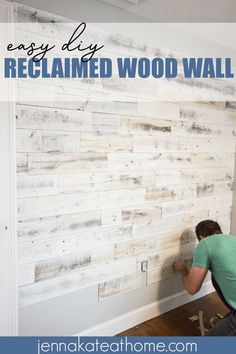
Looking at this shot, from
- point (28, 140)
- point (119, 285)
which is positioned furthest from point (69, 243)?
point (28, 140)

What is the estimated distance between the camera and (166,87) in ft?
7.27

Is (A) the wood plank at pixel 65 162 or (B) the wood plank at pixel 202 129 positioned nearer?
(A) the wood plank at pixel 65 162

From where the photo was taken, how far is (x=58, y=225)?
1775mm

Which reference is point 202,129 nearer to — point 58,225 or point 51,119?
point 51,119

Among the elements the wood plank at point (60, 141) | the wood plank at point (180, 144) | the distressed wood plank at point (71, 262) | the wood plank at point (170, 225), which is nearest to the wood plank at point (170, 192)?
the wood plank at point (170, 225)

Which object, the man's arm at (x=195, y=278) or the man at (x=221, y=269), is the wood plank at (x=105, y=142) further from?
the man's arm at (x=195, y=278)

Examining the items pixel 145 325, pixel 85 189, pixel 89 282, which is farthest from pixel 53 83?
pixel 145 325

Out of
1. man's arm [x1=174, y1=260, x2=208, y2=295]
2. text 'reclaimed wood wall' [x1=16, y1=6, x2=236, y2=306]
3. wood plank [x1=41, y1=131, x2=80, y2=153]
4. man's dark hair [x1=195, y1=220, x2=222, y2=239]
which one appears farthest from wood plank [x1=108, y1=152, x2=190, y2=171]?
man's arm [x1=174, y1=260, x2=208, y2=295]

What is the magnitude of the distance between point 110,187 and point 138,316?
107 centimetres

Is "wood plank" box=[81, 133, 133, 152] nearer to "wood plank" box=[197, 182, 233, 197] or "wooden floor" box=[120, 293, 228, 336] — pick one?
"wood plank" box=[197, 182, 233, 197]

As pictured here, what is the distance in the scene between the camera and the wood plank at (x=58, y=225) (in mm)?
1666

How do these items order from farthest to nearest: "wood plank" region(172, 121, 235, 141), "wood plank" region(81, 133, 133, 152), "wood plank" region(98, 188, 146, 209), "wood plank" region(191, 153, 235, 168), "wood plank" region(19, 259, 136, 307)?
"wood plank" region(191, 153, 235, 168), "wood plank" region(172, 121, 235, 141), "wood plank" region(98, 188, 146, 209), "wood plank" region(81, 133, 133, 152), "wood plank" region(19, 259, 136, 307)

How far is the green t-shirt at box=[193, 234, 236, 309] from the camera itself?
1.77 m

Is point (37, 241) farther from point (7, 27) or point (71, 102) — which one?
point (7, 27)
